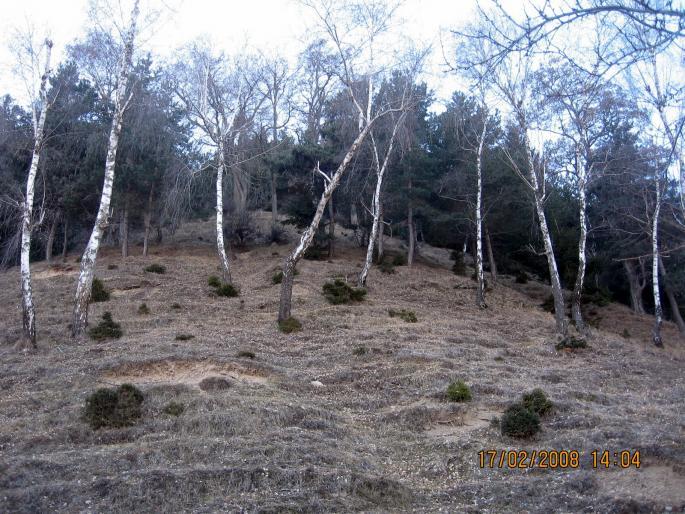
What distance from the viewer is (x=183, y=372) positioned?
37.9 ft

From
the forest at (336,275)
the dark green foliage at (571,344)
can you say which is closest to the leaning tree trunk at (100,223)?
the forest at (336,275)

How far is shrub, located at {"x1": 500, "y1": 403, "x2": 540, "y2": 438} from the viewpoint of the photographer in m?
8.59

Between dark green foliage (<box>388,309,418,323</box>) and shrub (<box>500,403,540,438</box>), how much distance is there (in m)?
9.58

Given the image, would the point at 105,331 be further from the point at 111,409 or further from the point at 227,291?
the point at 227,291

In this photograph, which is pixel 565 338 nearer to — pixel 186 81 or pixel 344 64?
pixel 344 64

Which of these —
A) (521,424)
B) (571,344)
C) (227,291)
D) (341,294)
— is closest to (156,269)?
(227,291)

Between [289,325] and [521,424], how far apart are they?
854cm

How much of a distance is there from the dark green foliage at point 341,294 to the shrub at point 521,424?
37.5 feet

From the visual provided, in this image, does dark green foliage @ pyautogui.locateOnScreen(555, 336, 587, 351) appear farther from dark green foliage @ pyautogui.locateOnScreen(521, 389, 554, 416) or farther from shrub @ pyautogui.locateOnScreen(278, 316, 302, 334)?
dark green foliage @ pyautogui.locateOnScreen(521, 389, 554, 416)

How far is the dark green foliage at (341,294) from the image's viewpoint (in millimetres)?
20002

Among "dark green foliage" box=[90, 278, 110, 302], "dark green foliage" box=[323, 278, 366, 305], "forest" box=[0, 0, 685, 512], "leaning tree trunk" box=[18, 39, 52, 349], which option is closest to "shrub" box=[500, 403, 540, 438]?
"forest" box=[0, 0, 685, 512]

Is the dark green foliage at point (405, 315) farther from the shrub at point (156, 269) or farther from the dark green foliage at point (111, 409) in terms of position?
the dark green foliage at point (111, 409)
